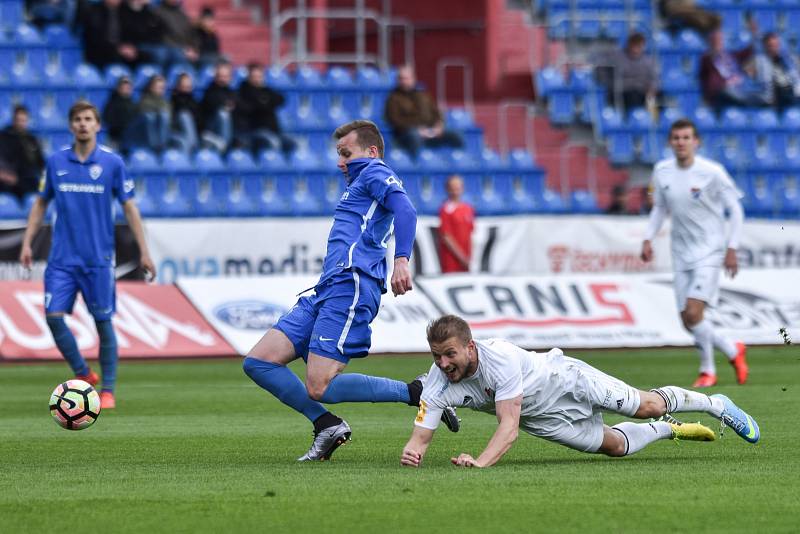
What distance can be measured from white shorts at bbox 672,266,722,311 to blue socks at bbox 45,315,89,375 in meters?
5.25

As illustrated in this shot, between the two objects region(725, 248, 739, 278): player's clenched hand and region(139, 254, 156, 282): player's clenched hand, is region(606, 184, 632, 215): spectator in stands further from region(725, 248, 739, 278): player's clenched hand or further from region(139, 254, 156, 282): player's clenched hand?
region(139, 254, 156, 282): player's clenched hand

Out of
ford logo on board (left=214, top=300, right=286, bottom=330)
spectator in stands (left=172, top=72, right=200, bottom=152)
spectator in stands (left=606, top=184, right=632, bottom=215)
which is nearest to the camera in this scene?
ford logo on board (left=214, top=300, right=286, bottom=330)

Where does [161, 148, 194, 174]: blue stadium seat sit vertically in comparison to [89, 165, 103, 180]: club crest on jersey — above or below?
below

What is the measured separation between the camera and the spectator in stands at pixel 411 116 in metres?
22.2

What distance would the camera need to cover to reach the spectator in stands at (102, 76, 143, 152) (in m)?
20.7

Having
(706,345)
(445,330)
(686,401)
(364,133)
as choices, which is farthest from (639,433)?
(706,345)

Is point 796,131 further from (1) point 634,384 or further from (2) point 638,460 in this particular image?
(2) point 638,460

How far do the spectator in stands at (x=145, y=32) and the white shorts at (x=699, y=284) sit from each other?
11062mm

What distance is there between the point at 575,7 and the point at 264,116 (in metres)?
6.90

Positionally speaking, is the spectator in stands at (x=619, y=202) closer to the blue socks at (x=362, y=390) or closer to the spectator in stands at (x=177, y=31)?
the spectator in stands at (x=177, y=31)

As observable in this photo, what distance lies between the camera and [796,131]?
24.8 m

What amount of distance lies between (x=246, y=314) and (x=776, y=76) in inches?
455

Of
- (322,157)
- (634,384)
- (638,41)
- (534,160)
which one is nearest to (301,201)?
(322,157)

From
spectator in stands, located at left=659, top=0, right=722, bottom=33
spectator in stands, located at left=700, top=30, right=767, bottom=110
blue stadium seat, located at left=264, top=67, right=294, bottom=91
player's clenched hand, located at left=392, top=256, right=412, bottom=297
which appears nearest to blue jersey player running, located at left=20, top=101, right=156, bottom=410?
player's clenched hand, located at left=392, top=256, right=412, bottom=297
